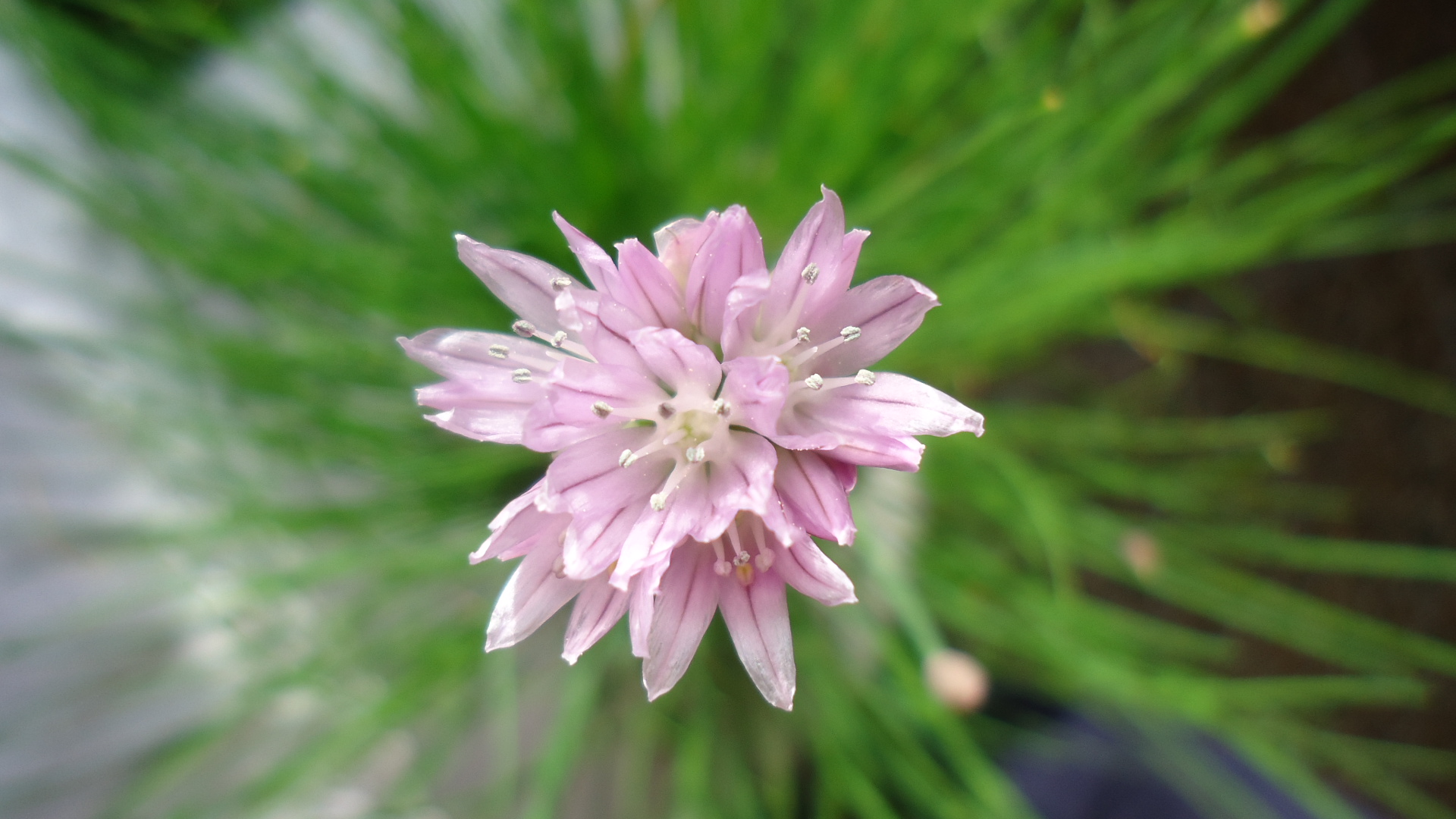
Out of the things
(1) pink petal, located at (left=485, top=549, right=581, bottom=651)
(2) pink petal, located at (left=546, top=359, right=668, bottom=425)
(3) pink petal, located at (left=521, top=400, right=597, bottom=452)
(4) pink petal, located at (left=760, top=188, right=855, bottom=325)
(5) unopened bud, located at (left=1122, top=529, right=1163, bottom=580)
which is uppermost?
(4) pink petal, located at (left=760, top=188, right=855, bottom=325)

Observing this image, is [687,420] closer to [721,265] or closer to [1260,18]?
[721,265]

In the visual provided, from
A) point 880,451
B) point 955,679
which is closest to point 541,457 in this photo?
point 955,679

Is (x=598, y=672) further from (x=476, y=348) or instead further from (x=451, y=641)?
(x=476, y=348)

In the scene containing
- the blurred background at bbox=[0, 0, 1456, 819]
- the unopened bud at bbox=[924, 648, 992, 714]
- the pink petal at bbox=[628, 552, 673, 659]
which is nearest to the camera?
the pink petal at bbox=[628, 552, 673, 659]

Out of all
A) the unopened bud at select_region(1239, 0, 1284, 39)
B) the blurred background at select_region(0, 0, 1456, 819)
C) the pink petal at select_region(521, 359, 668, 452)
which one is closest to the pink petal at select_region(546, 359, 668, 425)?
the pink petal at select_region(521, 359, 668, 452)

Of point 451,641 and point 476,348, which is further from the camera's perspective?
point 451,641

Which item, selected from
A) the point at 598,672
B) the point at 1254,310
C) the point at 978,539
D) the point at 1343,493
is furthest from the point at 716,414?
the point at 1343,493

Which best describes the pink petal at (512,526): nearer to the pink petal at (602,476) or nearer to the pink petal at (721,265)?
the pink petal at (602,476)

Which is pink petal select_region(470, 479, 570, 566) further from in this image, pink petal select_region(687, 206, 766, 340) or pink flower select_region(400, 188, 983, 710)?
pink petal select_region(687, 206, 766, 340)
